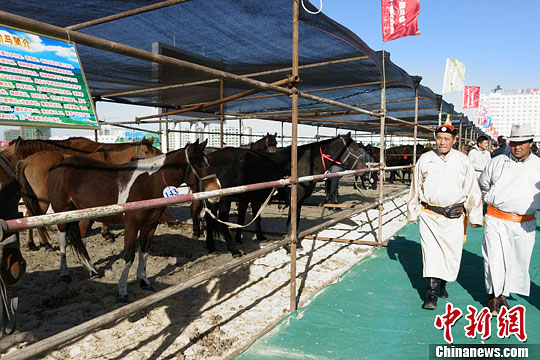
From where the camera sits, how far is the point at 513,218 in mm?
2963

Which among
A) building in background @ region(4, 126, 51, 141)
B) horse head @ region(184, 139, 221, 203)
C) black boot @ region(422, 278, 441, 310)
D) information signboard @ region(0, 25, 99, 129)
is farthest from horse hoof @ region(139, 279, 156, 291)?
black boot @ region(422, 278, 441, 310)

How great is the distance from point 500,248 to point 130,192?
380cm

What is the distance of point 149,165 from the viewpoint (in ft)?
12.5

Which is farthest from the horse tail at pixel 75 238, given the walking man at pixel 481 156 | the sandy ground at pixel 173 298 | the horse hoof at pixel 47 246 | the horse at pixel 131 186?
the walking man at pixel 481 156

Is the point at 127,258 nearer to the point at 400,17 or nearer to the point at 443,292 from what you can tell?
the point at 443,292

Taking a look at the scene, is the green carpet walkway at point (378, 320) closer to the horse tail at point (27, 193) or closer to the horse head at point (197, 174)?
the horse head at point (197, 174)

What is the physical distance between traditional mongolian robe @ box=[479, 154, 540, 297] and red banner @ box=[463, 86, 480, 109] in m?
16.6

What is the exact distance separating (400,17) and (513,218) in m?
3.50

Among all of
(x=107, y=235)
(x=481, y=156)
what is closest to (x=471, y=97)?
(x=481, y=156)

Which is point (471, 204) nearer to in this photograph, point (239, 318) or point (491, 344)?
point (491, 344)

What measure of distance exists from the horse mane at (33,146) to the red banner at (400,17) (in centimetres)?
617

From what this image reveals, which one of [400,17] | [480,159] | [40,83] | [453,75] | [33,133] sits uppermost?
[453,75]

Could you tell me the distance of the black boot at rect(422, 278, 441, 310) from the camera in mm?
3154

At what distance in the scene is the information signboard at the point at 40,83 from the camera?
1.49 m
